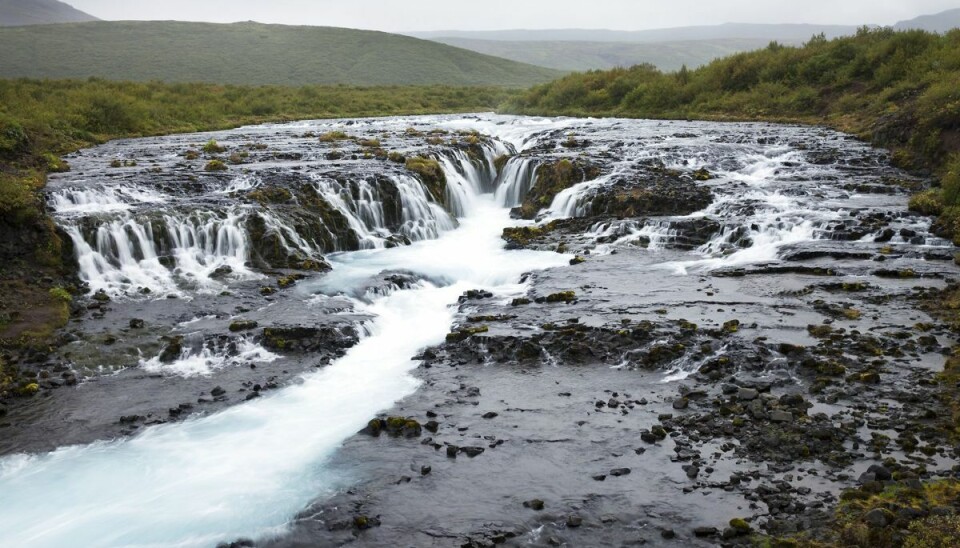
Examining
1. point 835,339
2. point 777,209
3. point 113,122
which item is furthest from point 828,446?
point 113,122

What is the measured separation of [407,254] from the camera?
25844mm

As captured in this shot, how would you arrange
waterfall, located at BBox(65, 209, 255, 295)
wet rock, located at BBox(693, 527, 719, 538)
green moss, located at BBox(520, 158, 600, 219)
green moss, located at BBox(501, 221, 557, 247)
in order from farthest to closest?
green moss, located at BBox(520, 158, 600, 219) → green moss, located at BBox(501, 221, 557, 247) → waterfall, located at BBox(65, 209, 255, 295) → wet rock, located at BBox(693, 527, 719, 538)

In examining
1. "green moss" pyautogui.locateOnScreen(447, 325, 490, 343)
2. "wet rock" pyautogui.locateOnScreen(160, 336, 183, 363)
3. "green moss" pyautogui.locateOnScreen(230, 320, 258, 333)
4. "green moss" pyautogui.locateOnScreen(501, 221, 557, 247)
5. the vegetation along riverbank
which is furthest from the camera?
"green moss" pyautogui.locateOnScreen(501, 221, 557, 247)

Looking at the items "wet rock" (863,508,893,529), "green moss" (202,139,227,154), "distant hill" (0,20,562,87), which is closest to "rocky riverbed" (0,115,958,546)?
"wet rock" (863,508,893,529)

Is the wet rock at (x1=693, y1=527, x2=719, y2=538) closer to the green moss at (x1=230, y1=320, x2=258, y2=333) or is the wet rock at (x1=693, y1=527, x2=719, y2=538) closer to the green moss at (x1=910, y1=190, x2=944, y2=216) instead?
the green moss at (x1=230, y1=320, x2=258, y2=333)

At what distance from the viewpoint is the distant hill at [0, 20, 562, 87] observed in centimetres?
11450

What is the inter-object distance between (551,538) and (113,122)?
46.0 meters

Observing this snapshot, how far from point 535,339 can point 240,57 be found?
134 m

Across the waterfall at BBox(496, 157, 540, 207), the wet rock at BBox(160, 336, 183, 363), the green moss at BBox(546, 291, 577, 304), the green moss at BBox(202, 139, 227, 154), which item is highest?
the green moss at BBox(202, 139, 227, 154)

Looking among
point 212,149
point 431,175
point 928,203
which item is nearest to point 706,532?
point 928,203

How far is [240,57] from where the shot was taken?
439 feet

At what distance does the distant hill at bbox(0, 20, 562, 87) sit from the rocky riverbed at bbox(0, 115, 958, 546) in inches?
3734

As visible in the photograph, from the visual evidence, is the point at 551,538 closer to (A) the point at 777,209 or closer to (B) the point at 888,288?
(B) the point at 888,288

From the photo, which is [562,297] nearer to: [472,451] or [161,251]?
[472,451]
